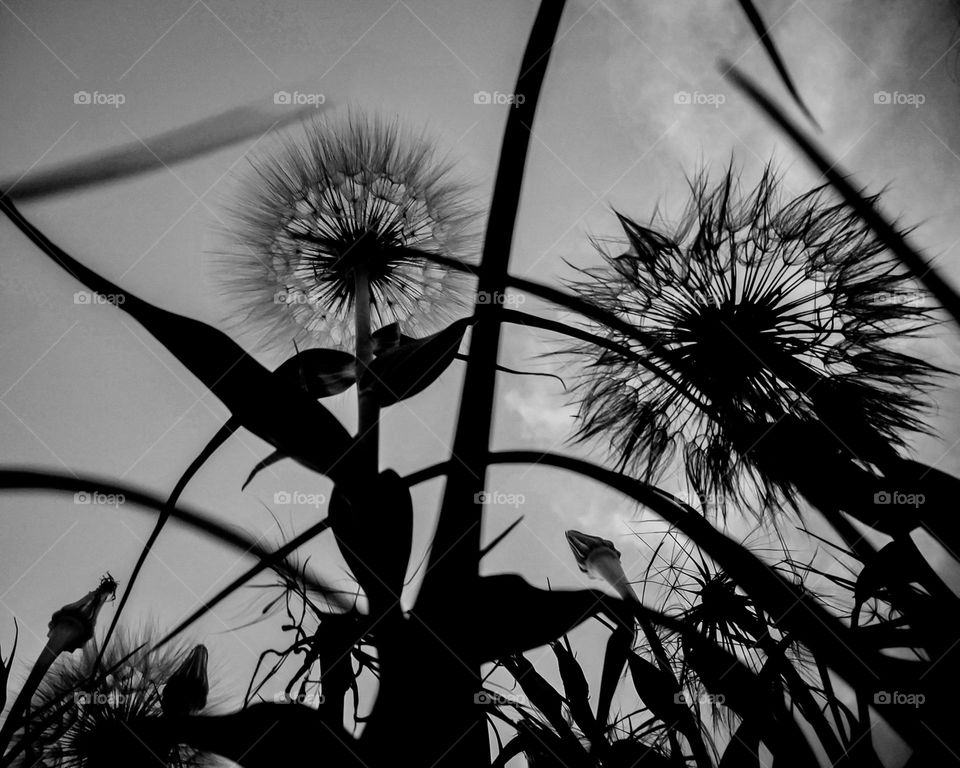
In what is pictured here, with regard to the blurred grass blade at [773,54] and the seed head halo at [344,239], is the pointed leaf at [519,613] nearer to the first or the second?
the seed head halo at [344,239]

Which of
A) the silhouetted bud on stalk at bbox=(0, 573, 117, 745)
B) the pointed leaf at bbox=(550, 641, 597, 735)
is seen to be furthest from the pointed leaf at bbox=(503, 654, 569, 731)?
the silhouetted bud on stalk at bbox=(0, 573, 117, 745)

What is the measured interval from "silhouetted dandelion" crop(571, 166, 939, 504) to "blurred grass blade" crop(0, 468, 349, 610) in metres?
0.40

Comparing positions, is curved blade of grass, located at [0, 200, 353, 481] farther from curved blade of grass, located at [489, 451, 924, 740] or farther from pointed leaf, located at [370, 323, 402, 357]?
curved blade of grass, located at [489, 451, 924, 740]

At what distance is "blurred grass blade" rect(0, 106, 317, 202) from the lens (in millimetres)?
667

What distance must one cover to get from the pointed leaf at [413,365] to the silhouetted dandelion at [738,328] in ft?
0.77

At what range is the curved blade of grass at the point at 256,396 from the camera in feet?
1.15

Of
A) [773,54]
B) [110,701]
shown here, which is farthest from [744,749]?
[773,54]

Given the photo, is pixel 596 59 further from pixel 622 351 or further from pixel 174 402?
pixel 174 402

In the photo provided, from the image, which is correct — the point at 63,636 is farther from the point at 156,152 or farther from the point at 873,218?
the point at 873,218

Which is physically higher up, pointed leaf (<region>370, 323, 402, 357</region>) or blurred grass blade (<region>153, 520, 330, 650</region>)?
pointed leaf (<region>370, 323, 402, 357</region>)

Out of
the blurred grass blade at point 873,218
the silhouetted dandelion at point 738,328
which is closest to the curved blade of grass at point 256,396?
the silhouetted dandelion at point 738,328

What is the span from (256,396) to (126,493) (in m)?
0.36

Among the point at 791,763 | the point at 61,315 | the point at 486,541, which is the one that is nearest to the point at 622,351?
the point at 486,541

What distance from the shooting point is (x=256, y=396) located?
0.35m
